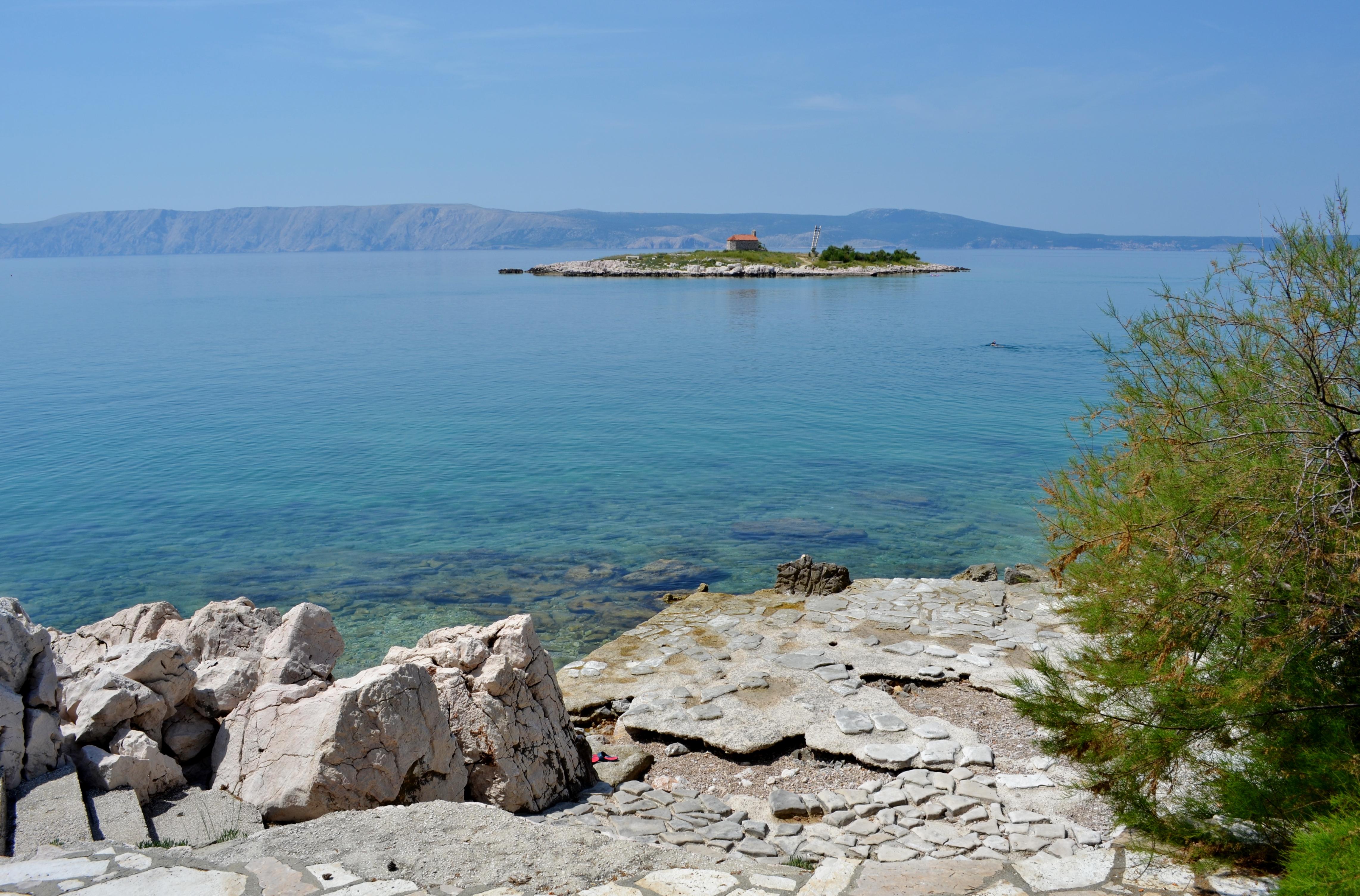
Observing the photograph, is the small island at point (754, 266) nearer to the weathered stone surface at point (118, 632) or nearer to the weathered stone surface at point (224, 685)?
the weathered stone surface at point (118, 632)

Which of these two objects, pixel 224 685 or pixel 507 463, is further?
pixel 507 463

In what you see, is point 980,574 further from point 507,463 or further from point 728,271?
point 728,271

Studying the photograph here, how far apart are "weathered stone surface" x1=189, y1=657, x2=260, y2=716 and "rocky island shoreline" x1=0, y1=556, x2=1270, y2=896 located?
0.02 m

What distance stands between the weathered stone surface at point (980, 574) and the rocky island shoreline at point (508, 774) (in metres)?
3.49

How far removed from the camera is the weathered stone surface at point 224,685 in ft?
23.7

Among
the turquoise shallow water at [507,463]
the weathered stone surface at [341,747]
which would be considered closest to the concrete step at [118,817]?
the weathered stone surface at [341,747]

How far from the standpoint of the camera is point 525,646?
7785 millimetres

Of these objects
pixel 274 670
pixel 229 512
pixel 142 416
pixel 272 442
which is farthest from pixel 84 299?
pixel 274 670

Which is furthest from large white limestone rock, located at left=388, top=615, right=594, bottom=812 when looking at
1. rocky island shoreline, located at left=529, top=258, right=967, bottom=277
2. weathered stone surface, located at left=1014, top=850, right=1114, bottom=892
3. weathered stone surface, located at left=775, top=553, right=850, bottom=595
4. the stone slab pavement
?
rocky island shoreline, located at left=529, top=258, right=967, bottom=277

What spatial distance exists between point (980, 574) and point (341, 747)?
10.5m

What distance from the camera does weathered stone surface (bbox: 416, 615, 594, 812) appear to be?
718 centimetres

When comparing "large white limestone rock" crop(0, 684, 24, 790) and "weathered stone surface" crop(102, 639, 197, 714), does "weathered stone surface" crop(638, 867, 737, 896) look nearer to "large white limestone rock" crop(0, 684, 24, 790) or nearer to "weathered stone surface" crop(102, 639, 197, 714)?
"large white limestone rock" crop(0, 684, 24, 790)

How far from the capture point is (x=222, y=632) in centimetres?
898

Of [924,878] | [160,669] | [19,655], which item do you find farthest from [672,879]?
[19,655]
